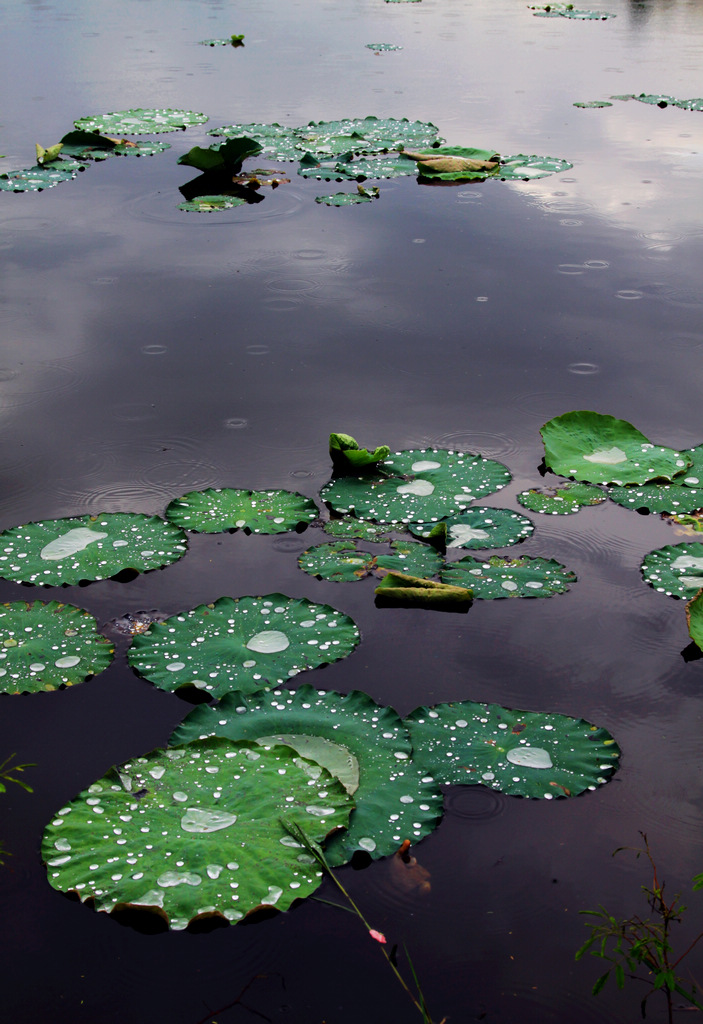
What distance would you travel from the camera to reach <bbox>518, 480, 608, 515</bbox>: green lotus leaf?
109 inches

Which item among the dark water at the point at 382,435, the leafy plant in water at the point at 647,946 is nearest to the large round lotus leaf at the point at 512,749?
the dark water at the point at 382,435

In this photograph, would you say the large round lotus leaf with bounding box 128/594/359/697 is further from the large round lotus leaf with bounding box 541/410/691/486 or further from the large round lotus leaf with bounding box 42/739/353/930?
the large round lotus leaf with bounding box 541/410/691/486

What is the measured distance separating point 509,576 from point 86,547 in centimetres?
117

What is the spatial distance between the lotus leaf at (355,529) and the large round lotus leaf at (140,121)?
17.8 feet

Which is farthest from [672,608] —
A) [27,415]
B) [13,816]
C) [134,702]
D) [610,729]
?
[27,415]

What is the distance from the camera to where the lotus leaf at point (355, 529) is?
265 centimetres

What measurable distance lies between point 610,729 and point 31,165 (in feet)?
19.5

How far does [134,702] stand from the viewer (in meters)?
2.06

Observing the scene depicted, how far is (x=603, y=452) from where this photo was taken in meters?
3.05

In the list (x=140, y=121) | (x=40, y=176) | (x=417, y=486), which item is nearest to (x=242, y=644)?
(x=417, y=486)

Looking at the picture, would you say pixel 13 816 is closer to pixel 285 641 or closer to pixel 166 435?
pixel 285 641

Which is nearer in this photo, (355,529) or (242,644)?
(242,644)

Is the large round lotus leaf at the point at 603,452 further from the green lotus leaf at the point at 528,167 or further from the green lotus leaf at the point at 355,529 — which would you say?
the green lotus leaf at the point at 528,167

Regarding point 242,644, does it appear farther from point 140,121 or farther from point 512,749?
point 140,121
